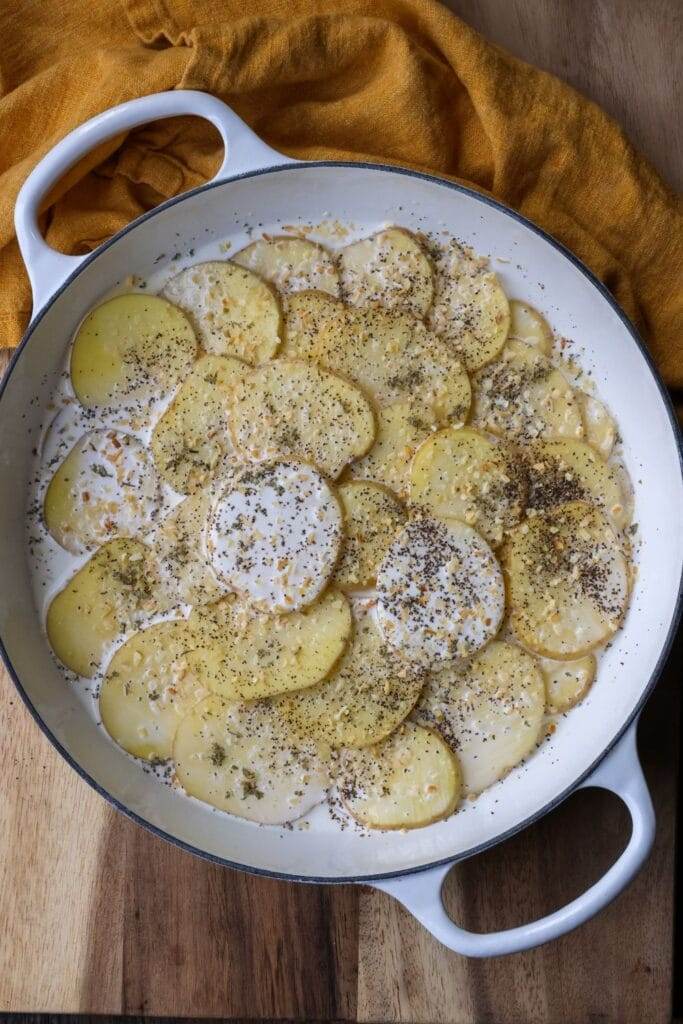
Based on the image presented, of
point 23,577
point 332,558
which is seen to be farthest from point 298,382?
point 23,577

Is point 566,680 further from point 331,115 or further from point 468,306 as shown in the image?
point 331,115

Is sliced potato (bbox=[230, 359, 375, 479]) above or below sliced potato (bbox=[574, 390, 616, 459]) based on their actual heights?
below

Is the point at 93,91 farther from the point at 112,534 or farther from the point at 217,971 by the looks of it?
the point at 217,971

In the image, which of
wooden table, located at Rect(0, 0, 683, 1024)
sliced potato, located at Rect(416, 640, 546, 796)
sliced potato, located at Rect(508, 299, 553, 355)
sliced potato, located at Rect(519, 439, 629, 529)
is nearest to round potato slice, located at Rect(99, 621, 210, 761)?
wooden table, located at Rect(0, 0, 683, 1024)

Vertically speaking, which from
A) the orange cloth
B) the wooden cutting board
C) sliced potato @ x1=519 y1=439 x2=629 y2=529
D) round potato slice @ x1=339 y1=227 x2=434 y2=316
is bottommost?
the wooden cutting board

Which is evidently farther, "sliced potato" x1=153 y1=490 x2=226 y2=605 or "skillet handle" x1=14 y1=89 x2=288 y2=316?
"sliced potato" x1=153 y1=490 x2=226 y2=605

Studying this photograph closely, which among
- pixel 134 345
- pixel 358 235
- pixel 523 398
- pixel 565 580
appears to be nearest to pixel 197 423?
pixel 134 345

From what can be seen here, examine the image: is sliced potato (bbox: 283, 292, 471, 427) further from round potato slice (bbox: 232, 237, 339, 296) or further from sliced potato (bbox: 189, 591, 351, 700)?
sliced potato (bbox: 189, 591, 351, 700)
